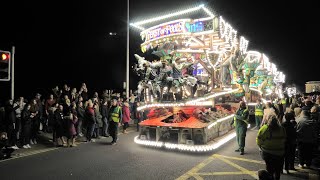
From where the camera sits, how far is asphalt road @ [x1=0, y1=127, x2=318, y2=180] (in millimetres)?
6703

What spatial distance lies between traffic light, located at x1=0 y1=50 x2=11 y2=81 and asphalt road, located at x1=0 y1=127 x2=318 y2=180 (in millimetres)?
3690

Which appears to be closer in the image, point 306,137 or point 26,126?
point 306,137

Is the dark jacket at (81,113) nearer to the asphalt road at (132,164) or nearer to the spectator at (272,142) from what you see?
the asphalt road at (132,164)

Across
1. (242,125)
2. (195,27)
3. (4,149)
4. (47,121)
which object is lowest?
(4,149)

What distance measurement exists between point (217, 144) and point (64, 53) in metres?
20.4

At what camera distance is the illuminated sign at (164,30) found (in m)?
11.4

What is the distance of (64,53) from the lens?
25547mm

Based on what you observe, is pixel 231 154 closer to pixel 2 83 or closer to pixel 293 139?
pixel 293 139

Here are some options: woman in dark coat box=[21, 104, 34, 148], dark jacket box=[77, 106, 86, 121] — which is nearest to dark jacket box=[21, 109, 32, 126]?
woman in dark coat box=[21, 104, 34, 148]

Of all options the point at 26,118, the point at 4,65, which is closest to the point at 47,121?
the point at 26,118

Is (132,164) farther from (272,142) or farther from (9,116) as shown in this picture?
(9,116)

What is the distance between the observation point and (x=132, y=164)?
25.3ft

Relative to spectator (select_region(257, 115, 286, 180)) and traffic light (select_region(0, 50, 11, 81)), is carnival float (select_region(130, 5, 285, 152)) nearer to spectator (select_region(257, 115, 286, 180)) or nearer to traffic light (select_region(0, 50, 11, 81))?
spectator (select_region(257, 115, 286, 180))

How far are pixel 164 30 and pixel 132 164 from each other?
21.7ft
